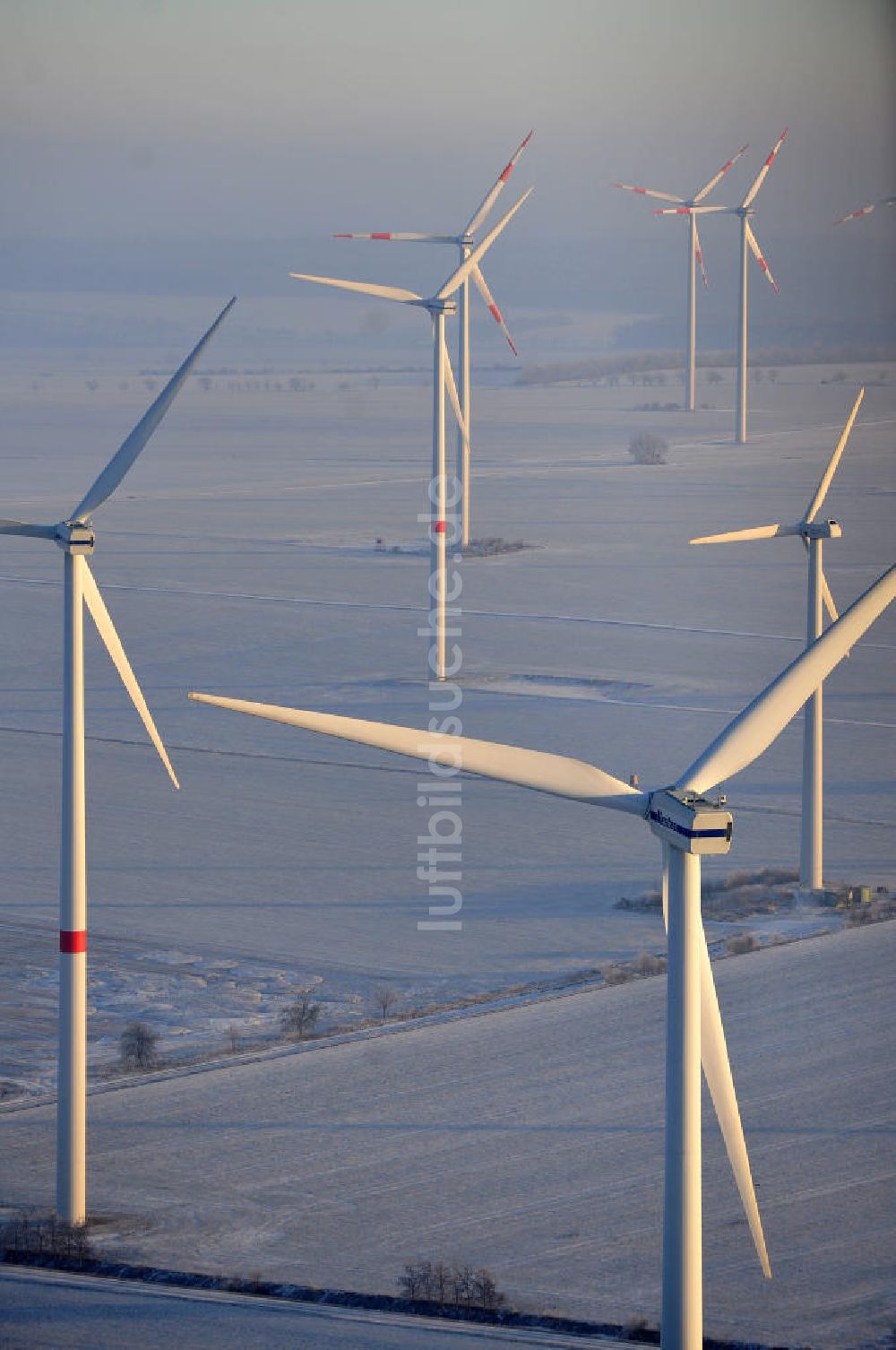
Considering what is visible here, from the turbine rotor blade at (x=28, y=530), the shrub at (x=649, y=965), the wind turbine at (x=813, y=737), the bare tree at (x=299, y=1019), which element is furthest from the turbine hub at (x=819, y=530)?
the turbine rotor blade at (x=28, y=530)

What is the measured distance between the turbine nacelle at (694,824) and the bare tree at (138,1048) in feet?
42.2

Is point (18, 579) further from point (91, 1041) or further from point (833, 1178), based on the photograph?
point (833, 1178)

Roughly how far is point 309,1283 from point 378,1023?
8614mm

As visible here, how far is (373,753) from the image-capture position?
1988 inches

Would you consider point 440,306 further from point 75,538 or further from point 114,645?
point 75,538

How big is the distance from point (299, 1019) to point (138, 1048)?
236cm

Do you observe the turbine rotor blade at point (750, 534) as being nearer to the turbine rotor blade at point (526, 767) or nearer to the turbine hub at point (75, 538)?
the turbine hub at point (75, 538)

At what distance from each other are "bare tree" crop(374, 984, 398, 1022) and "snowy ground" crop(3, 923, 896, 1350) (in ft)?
3.35

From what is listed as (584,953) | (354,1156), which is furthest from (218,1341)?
(584,953)

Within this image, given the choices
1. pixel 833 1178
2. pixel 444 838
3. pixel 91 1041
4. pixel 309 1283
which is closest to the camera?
pixel 309 1283

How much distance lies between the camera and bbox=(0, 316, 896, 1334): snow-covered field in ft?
107

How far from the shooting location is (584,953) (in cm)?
3344

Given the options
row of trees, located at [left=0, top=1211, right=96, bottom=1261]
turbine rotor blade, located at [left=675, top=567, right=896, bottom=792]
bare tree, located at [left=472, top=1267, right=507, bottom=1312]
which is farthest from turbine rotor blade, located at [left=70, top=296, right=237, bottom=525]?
bare tree, located at [left=472, top=1267, right=507, bottom=1312]

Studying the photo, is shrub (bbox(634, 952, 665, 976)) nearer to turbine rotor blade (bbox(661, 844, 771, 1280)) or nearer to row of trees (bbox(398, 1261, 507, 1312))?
row of trees (bbox(398, 1261, 507, 1312))
